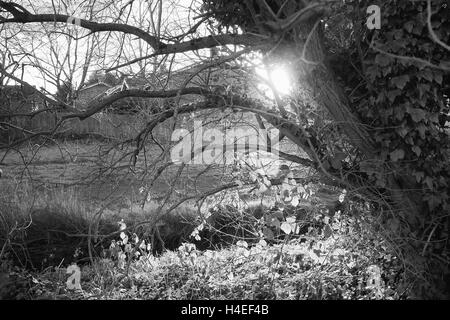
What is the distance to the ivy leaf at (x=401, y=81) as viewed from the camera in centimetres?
364

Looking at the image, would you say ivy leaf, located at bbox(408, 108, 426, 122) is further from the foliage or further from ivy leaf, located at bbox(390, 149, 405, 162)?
the foliage

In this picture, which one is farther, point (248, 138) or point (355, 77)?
point (248, 138)

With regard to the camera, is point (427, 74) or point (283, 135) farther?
point (283, 135)

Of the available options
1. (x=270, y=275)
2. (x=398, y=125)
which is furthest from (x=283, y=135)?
(x=270, y=275)

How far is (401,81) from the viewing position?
3.66 metres

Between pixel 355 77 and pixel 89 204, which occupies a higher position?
pixel 355 77

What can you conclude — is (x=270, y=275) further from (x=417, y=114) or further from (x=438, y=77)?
(x=438, y=77)

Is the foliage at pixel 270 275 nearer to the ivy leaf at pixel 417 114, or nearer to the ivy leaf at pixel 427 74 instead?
the ivy leaf at pixel 417 114

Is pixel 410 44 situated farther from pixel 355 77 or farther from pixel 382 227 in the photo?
pixel 382 227

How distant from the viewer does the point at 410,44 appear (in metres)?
3.64

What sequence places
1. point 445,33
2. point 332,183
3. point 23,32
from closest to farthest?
point 445,33
point 332,183
point 23,32

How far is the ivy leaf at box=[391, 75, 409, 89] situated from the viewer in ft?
12.0
